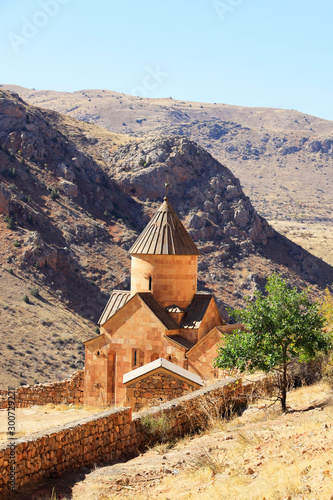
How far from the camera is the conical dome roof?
23.3 metres

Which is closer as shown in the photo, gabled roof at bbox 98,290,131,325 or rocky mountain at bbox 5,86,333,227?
gabled roof at bbox 98,290,131,325

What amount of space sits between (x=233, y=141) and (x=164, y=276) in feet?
468

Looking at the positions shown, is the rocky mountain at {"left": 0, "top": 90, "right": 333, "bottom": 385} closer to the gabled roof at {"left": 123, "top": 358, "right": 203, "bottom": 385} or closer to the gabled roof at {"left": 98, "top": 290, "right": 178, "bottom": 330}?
the gabled roof at {"left": 98, "top": 290, "right": 178, "bottom": 330}

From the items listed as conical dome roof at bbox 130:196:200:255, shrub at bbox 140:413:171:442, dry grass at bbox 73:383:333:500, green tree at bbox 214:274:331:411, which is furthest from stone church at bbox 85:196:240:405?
dry grass at bbox 73:383:333:500

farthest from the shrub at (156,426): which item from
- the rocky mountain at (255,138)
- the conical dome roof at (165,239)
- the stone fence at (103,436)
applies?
the rocky mountain at (255,138)

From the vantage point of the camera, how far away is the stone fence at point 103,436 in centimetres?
927

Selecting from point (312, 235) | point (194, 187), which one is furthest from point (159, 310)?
point (312, 235)

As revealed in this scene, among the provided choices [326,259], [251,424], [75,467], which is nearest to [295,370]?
[251,424]

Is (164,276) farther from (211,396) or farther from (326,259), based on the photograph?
(326,259)

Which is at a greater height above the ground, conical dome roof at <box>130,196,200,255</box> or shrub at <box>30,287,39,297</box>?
conical dome roof at <box>130,196,200,255</box>

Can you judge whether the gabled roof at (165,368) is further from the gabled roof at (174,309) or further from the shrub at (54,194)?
the shrub at (54,194)

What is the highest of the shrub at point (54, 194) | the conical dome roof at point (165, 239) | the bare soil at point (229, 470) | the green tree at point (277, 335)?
the shrub at point (54, 194)

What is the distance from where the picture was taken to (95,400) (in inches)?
912

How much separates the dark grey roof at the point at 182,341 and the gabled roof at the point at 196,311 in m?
0.49
